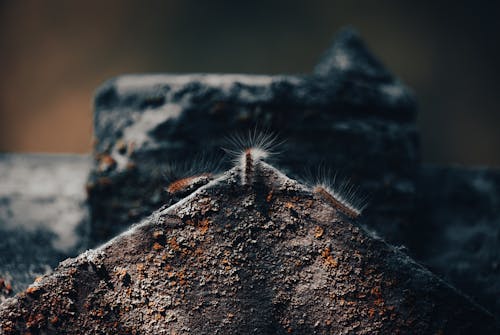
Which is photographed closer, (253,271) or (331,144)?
(253,271)

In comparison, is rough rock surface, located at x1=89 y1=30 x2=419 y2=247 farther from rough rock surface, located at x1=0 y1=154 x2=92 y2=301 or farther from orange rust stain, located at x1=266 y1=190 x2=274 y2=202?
orange rust stain, located at x1=266 y1=190 x2=274 y2=202

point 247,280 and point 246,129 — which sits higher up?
point 246,129

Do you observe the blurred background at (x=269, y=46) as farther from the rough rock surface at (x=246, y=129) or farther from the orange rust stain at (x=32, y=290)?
the orange rust stain at (x=32, y=290)

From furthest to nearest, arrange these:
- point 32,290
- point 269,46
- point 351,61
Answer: point 269,46 < point 351,61 < point 32,290

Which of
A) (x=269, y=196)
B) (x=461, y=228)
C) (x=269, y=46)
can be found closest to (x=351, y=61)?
(x=461, y=228)

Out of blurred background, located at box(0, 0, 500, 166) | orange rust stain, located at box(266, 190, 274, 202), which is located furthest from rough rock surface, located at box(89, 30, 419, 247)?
blurred background, located at box(0, 0, 500, 166)

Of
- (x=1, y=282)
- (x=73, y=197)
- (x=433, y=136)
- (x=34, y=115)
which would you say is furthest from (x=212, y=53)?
(x=1, y=282)

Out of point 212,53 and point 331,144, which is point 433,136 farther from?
point 331,144

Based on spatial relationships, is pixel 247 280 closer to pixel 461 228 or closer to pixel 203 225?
pixel 203 225
